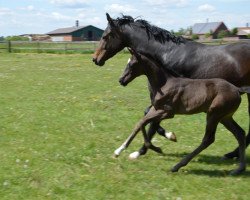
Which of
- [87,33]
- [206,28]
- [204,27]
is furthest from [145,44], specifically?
[204,27]

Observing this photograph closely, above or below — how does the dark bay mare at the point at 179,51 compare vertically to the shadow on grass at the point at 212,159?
above

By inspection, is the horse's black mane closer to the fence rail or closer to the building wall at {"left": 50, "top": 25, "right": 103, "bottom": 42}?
the fence rail

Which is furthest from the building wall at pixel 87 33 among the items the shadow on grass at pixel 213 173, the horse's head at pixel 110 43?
the shadow on grass at pixel 213 173

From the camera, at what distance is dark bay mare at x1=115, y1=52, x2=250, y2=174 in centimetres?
617

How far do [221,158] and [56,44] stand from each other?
29264 mm

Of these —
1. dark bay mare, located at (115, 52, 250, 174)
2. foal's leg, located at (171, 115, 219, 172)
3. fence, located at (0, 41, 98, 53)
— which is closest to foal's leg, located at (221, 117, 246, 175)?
dark bay mare, located at (115, 52, 250, 174)

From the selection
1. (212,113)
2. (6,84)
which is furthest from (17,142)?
(6,84)

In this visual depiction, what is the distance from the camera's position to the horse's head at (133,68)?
6633 mm

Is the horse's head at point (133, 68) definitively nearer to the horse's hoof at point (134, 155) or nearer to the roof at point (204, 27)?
the horse's hoof at point (134, 155)

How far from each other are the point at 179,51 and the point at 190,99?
41.5 inches

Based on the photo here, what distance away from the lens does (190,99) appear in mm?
6348

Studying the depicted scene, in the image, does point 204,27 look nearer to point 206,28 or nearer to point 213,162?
point 206,28

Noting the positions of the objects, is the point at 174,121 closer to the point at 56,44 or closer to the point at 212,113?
the point at 212,113

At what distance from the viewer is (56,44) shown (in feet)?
116
